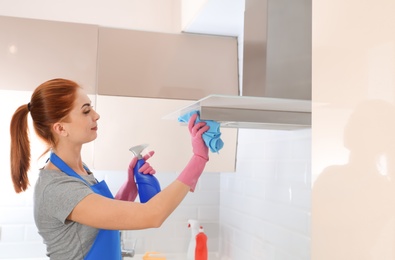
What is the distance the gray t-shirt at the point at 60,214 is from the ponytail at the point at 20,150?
14 centimetres

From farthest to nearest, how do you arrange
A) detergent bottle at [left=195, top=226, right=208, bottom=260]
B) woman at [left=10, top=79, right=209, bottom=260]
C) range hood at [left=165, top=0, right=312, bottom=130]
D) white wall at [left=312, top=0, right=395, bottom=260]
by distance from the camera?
detergent bottle at [left=195, top=226, right=208, bottom=260], woman at [left=10, top=79, right=209, bottom=260], range hood at [left=165, top=0, right=312, bottom=130], white wall at [left=312, top=0, right=395, bottom=260]

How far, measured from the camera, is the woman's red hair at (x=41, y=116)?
1459 mm

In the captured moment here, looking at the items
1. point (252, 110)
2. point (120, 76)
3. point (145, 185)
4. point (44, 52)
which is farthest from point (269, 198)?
point (44, 52)

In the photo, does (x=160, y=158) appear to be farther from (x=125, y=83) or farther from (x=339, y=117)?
(x=339, y=117)

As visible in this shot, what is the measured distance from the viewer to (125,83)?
2.02 metres

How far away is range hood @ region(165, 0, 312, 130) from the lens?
1.14 m

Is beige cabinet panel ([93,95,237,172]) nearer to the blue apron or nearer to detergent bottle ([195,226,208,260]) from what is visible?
detergent bottle ([195,226,208,260])

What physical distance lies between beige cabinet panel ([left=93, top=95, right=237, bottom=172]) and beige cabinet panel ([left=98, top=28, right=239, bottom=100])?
0.05 m

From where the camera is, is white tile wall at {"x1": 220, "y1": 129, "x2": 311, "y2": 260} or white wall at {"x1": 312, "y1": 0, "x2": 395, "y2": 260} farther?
white tile wall at {"x1": 220, "y1": 129, "x2": 311, "y2": 260}

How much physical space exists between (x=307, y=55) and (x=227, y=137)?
3.09ft

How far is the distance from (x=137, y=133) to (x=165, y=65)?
1.13ft

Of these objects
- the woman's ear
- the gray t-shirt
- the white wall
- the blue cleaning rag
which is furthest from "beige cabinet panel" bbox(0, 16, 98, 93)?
the white wall

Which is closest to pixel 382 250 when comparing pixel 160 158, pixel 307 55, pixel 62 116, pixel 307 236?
pixel 307 55

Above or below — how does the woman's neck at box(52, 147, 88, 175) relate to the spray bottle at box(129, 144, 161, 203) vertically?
above
